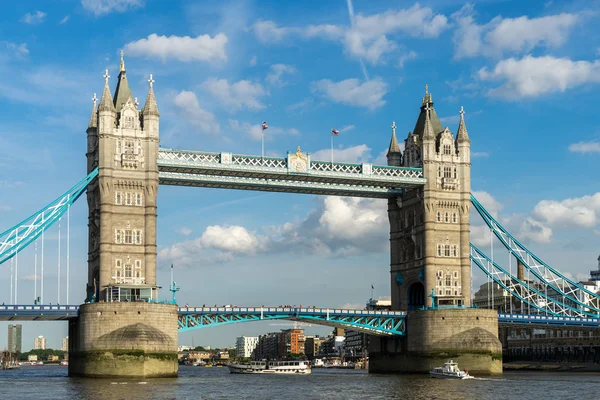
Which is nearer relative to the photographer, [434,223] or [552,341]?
[434,223]

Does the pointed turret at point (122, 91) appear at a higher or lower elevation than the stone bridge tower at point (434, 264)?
higher

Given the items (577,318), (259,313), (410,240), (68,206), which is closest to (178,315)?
(259,313)

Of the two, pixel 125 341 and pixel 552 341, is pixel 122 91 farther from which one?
pixel 552 341

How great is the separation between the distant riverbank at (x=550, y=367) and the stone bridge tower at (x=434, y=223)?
1412 inches

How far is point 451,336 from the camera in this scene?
114625 millimetres

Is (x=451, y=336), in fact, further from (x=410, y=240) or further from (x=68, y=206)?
(x=68, y=206)

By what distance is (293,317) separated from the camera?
374 feet

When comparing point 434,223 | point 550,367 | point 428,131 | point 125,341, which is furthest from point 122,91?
point 550,367

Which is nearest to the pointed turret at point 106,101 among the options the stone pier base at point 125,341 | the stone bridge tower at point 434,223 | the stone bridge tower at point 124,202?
the stone bridge tower at point 124,202

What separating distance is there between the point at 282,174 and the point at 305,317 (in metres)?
16.9

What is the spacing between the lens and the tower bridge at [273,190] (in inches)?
4018

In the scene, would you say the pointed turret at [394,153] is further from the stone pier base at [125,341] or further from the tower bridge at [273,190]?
the stone pier base at [125,341]

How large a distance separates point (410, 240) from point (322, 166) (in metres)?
16.6

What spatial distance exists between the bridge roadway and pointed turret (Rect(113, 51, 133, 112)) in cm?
2354
